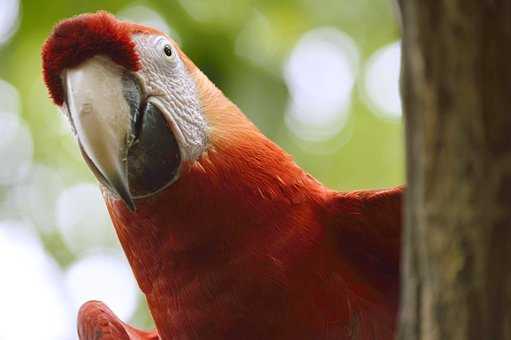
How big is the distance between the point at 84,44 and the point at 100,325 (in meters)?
0.78

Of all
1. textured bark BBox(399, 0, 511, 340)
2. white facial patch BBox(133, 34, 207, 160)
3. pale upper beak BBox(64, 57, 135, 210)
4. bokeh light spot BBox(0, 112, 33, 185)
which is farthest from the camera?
bokeh light spot BBox(0, 112, 33, 185)

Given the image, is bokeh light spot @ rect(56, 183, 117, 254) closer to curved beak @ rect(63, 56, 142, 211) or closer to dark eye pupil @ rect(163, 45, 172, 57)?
dark eye pupil @ rect(163, 45, 172, 57)

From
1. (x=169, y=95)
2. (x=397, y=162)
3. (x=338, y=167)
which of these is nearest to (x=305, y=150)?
(x=338, y=167)

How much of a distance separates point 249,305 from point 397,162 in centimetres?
236

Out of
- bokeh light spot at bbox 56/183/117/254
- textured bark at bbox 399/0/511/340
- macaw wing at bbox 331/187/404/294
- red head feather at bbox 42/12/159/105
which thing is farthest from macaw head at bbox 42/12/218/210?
bokeh light spot at bbox 56/183/117/254

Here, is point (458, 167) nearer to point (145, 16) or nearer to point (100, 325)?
point (100, 325)

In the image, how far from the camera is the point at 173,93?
1.96 meters

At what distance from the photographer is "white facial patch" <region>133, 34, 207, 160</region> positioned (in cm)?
190

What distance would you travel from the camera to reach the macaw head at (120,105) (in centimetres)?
176

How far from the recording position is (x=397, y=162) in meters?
4.09

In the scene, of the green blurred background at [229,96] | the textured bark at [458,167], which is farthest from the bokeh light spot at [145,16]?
the textured bark at [458,167]

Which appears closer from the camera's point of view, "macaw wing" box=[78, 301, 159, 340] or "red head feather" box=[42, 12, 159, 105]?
"red head feather" box=[42, 12, 159, 105]

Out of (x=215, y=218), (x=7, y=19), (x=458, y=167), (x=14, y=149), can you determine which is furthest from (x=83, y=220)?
(x=458, y=167)

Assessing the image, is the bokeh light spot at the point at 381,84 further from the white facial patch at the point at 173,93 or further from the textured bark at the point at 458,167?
the textured bark at the point at 458,167
